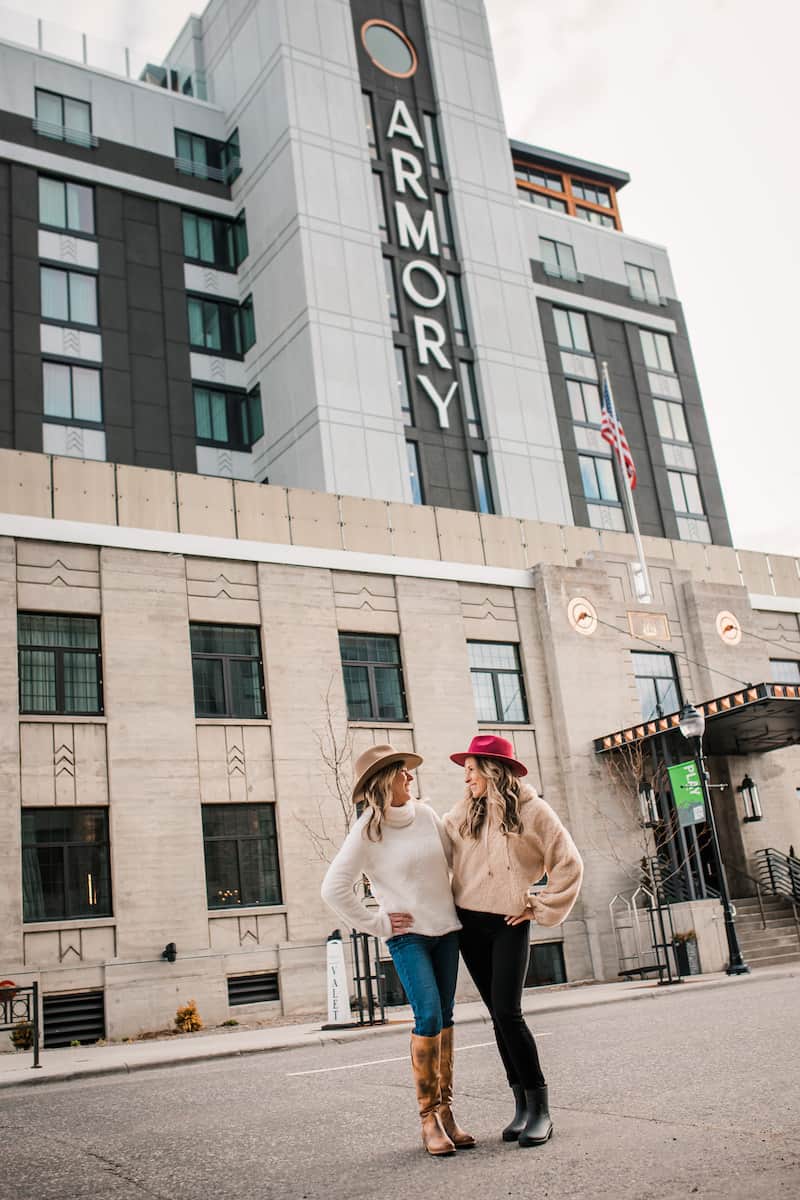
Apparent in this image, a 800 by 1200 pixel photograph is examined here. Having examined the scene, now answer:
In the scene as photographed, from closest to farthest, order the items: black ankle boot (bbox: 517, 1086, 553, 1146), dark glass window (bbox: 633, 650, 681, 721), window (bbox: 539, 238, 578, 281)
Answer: black ankle boot (bbox: 517, 1086, 553, 1146) → dark glass window (bbox: 633, 650, 681, 721) → window (bbox: 539, 238, 578, 281)

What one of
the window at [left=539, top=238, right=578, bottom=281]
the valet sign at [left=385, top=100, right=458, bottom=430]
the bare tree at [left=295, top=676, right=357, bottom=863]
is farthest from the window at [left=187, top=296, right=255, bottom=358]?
the bare tree at [left=295, top=676, right=357, bottom=863]

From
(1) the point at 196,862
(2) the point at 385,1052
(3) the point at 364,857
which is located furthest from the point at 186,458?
(3) the point at 364,857

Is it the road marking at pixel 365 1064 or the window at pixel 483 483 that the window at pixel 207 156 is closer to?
the window at pixel 483 483

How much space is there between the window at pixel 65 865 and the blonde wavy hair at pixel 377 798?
16.6m

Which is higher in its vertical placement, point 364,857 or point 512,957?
point 364,857

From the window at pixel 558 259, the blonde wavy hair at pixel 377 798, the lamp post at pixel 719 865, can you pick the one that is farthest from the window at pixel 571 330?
the blonde wavy hair at pixel 377 798

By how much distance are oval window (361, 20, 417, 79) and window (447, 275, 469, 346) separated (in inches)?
345

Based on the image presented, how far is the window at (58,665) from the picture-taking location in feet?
72.2

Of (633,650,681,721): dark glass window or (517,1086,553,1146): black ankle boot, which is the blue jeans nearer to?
(517,1086,553,1146): black ankle boot

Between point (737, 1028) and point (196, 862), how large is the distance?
46.4 ft

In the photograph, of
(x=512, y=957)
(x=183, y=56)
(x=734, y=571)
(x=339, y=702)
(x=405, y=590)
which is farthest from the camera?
(x=183, y=56)

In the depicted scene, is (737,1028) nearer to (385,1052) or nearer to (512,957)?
(385,1052)

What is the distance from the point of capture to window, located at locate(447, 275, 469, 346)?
140 feet

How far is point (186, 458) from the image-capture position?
132 feet
